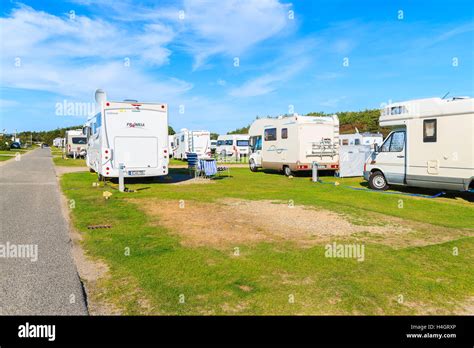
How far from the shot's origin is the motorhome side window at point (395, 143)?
12828 mm

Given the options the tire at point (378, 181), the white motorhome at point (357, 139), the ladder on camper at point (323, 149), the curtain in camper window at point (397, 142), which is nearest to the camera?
the curtain in camper window at point (397, 142)

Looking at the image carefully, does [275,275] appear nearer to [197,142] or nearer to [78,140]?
[197,142]

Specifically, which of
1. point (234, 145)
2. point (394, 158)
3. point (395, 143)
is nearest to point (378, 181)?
point (394, 158)

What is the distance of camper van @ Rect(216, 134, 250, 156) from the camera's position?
4159 centimetres

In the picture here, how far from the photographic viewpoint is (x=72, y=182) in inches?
635

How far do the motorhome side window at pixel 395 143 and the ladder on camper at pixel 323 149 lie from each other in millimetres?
4880

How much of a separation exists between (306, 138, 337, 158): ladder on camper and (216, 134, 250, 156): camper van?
22.3 metres

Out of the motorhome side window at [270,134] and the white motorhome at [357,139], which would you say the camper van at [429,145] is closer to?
the motorhome side window at [270,134]

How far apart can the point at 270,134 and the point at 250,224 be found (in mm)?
13023

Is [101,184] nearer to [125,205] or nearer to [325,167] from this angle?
[125,205]

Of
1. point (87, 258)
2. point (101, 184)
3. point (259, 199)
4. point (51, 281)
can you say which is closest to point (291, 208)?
point (259, 199)

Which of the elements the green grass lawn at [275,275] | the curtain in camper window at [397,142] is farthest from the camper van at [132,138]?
the curtain in camper window at [397,142]

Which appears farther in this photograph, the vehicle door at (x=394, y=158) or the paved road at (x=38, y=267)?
the vehicle door at (x=394, y=158)
